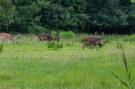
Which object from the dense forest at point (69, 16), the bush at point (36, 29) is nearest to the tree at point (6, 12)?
the dense forest at point (69, 16)

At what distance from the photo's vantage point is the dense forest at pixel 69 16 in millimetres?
56812

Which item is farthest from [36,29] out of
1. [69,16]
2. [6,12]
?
[6,12]

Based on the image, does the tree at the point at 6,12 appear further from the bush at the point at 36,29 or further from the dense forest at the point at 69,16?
the bush at the point at 36,29

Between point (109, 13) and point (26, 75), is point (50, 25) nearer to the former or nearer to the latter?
point (109, 13)

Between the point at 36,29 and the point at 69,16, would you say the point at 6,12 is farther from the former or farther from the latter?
the point at 69,16

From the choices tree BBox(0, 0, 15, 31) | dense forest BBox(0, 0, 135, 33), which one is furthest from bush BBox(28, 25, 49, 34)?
tree BBox(0, 0, 15, 31)

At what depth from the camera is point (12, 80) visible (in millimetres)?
12633

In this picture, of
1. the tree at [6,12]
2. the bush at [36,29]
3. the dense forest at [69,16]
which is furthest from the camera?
the dense forest at [69,16]

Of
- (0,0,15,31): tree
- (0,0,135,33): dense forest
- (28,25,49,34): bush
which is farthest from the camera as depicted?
(0,0,135,33): dense forest

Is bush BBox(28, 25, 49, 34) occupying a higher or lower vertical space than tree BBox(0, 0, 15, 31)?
lower

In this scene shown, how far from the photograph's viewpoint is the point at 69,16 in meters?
61.7

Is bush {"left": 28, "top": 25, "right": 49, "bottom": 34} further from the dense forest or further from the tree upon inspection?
the tree

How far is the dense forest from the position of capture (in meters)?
56.8

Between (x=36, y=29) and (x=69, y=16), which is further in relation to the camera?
(x=69, y=16)
